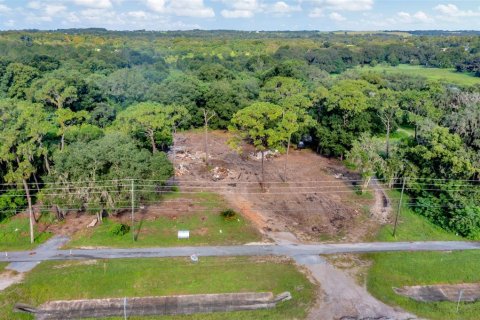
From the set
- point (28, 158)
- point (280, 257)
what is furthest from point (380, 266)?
point (28, 158)

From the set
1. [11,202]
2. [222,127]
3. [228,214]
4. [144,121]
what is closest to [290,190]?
[228,214]

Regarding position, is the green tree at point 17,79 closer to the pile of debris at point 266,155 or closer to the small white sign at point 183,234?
the pile of debris at point 266,155

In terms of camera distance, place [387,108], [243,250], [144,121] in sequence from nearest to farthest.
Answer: [243,250]
[144,121]
[387,108]

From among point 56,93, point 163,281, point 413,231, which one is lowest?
point 163,281

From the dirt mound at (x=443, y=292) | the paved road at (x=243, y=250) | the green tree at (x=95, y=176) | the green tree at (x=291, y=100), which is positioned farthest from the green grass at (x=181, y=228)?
the green tree at (x=291, y=100)

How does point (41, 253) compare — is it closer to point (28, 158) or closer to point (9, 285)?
point (9, 285)

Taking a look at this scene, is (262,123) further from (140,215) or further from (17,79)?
(17,79)

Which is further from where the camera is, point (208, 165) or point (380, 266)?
point (208, 165)
